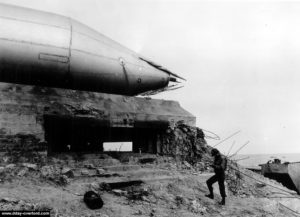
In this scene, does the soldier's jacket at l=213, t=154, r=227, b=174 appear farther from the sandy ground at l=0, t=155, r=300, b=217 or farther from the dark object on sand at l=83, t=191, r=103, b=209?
the dark object on sand at l=83, t=191, r=103, b=209

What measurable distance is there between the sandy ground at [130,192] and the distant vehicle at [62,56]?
2160mm

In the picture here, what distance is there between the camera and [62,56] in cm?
755

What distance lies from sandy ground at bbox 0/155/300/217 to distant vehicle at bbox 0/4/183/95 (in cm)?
216

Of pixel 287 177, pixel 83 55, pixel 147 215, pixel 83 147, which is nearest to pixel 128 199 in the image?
pixel 147 215

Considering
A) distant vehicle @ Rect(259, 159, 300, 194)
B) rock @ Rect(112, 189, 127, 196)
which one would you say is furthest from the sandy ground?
distant vehicle @ Rect(259, 159, 300, 194)

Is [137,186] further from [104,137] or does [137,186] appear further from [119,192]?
[104,137]

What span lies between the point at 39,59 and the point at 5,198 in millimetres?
3430

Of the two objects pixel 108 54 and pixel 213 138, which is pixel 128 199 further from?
pixel 213 138

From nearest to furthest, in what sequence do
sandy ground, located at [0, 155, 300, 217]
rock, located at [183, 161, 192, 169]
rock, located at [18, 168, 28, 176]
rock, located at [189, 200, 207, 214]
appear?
sandy ground, located at [0, 155, 300, 217]
rock, located at [18, 168, 28, 176]
rock, located at [189, 200, 207, 214]
rock, located at [183, 161, 192, 169]

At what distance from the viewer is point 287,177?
40.6ft

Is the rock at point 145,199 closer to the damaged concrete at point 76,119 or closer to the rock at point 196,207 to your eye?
the rock at point 196,207

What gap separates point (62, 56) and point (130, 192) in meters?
3.58

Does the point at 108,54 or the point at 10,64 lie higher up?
the point at 108,54

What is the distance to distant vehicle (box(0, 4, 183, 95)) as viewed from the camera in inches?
279
